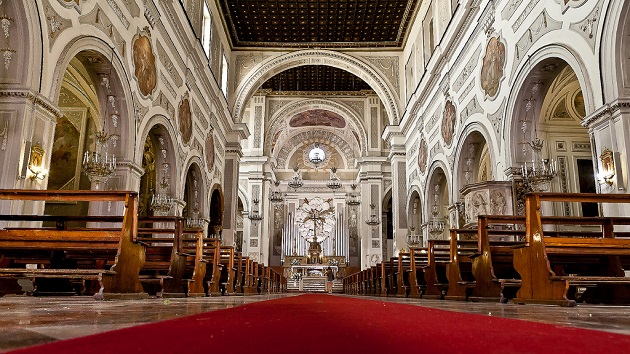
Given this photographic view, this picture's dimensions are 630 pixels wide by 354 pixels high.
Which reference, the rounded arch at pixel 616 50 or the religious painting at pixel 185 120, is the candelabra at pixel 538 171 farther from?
the religious painting at pixel 185 120

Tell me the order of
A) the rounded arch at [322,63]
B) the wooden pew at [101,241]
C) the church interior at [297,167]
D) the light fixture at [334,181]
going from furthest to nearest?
the light fixture at [334,181], the rounded arch at [322,63], the wooden pew at [101,241], the church interior at [297,167]

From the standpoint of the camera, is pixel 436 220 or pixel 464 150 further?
pixel 436 220

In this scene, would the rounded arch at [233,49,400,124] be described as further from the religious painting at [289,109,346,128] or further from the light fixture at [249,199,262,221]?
the religious painting at [289,109,346,128]

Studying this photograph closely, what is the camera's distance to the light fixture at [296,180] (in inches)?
991

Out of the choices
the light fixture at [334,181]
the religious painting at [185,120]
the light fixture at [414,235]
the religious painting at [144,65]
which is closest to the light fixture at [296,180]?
the light fixture at [334,181]

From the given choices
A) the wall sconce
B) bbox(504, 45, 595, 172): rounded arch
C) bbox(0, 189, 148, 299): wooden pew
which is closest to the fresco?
the wall sconce

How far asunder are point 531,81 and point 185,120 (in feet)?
26.3

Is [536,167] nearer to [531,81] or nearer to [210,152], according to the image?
[531,81]

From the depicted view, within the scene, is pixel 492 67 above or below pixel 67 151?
above

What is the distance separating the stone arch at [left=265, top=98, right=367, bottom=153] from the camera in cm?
2397

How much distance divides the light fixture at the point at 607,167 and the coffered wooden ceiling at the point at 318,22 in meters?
11.5

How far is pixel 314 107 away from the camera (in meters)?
24.5

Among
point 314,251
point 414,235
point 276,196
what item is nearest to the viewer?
point 414,235

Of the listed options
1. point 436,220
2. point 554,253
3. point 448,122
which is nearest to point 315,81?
point 436,220
